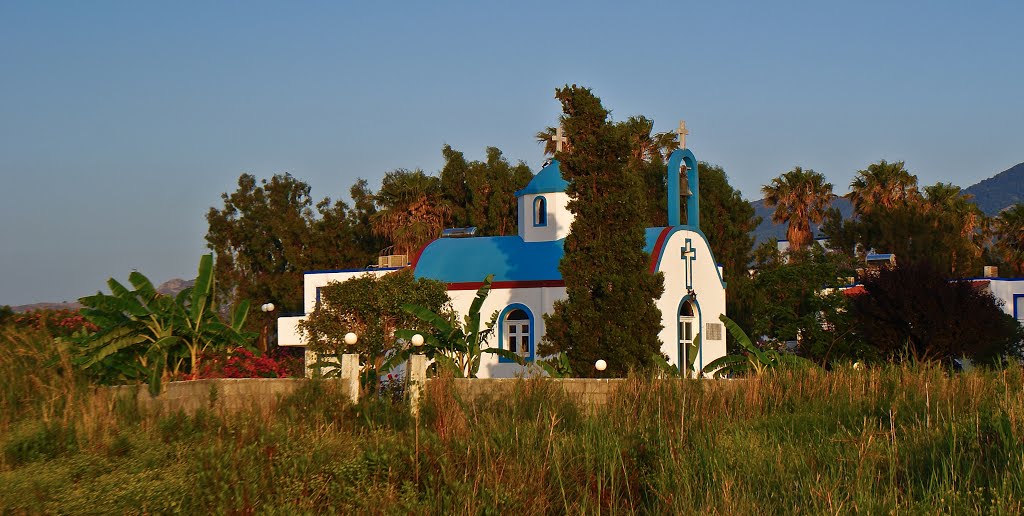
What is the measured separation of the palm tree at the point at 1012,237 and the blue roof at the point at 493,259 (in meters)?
29.6

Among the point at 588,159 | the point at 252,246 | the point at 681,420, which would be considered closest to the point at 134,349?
the point at 681,420

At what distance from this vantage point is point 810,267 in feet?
116

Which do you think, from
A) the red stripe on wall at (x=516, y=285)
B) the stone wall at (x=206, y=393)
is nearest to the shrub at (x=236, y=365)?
the stone wall at (x=206, y=393)

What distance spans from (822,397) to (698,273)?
22.0 m

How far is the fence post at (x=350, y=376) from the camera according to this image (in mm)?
14664

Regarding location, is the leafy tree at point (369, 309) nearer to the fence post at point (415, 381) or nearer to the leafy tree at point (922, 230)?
the fence post at point (415, 381)

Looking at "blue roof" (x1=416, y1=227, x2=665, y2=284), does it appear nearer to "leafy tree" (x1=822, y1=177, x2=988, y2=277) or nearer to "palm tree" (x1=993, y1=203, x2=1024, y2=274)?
"leafy tree" (x1=822, y1=177, x2=988, y2=277)

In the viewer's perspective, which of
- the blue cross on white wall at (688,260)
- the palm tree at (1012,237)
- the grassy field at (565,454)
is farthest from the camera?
the palm tree at (1012,237)

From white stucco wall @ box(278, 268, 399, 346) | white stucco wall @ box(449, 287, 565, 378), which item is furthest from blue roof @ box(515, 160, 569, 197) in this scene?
white stucco wall @ box(278, 268, 399, 346)

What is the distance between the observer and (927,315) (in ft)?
84.8

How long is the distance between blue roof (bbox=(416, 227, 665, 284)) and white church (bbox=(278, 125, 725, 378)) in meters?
0.03

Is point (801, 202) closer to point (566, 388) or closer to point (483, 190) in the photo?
point (483, 190)

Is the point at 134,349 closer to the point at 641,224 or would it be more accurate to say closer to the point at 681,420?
the point at 681,420

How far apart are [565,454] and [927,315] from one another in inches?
699
